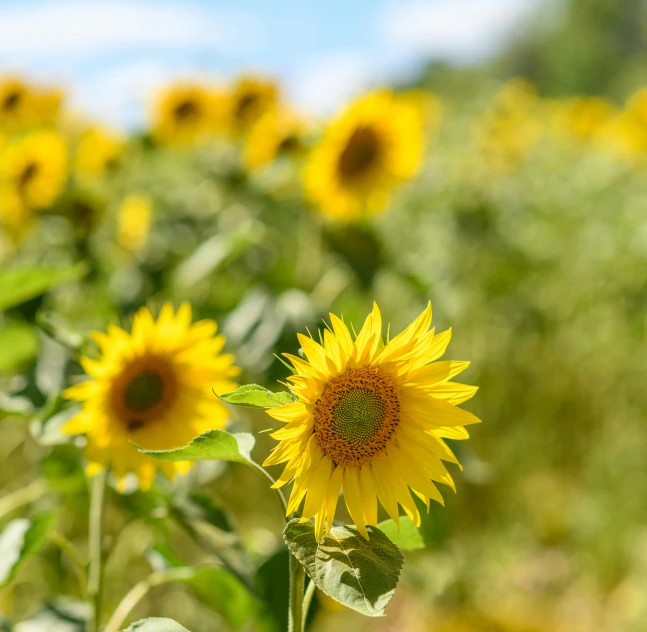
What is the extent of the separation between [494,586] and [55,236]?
1460 mm

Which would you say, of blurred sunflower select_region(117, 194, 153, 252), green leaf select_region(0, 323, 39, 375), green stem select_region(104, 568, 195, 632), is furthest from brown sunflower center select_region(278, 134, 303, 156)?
green stem select_region(104, 568, 195, 632)

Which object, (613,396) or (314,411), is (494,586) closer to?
(613,396)

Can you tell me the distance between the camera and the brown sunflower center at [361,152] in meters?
1.79

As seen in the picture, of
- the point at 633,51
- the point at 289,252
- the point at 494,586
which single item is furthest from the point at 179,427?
the point at 633,51

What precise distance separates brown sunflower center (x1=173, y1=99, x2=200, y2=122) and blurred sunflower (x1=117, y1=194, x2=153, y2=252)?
359mm

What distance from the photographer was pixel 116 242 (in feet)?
6.44

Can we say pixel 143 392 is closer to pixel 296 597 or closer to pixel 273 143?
pixel 296 597

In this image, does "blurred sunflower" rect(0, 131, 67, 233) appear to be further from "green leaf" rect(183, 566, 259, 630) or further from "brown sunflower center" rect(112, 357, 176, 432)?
"green leaf" rect(183, 566, 259, 630)

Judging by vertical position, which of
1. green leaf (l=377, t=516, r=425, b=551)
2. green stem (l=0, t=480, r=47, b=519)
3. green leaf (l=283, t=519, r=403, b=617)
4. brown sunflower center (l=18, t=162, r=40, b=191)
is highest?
green leaf (l=283, t=519, r=403, b=617)

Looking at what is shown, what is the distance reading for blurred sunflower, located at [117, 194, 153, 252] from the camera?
203 cm

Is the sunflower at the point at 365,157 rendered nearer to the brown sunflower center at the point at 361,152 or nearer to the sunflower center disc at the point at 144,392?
the brown sunflower center at the point at 361,152

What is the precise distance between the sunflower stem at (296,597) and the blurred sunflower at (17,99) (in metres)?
2.41

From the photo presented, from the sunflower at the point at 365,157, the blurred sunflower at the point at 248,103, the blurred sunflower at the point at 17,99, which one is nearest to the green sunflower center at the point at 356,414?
the sunflower at the point at 365,157

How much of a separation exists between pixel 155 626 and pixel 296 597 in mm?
106
